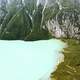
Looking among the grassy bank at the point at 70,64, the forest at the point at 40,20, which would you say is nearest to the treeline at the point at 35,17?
the forest at the point at 40,20

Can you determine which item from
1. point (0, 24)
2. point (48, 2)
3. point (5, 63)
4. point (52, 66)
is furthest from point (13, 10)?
point (52, 66)

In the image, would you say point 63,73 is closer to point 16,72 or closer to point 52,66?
point 52,66

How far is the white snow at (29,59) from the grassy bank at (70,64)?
5 centimetres

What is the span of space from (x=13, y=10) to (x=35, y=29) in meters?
0.23

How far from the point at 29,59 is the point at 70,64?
0.31 m

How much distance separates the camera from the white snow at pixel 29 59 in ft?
5.60

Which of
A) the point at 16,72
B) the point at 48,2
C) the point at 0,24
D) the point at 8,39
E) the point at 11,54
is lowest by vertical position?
the point at 16,72

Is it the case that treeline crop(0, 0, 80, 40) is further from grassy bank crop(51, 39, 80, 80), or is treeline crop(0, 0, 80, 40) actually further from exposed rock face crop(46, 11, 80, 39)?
grassy bank crop(51, 39, 80, 80)

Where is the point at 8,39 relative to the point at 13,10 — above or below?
below

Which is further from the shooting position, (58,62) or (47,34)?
(47,34)

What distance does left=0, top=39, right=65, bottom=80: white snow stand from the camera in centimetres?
171

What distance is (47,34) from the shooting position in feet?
6.02

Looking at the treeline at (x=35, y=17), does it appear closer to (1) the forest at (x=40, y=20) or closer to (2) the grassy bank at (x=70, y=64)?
(1) the forest at (x=40, y=20)

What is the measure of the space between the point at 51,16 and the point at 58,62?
1.23 ft
